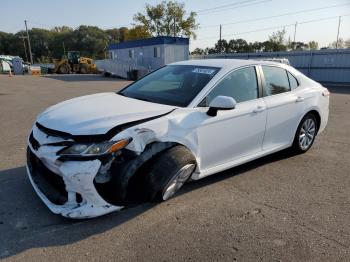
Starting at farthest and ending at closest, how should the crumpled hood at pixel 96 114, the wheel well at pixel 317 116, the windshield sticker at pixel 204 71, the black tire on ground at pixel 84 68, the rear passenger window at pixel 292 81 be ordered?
the black tire on ground at pixel 84 68 < the wheel well at pixel 317 116 < the rear passenger window at pixel 292 81 < the windshield sticker at pixel 204 71 < the crumpled hood at pixel 96 114

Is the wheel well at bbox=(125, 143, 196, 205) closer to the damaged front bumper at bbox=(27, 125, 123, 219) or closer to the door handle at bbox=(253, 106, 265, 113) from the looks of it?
the damaged front bumper at bbox=(27, 125, 123, 219)

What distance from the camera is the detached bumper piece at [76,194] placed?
302cm

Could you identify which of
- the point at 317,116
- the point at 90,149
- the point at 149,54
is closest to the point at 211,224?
the point at 90,149

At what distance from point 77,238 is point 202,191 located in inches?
63.3

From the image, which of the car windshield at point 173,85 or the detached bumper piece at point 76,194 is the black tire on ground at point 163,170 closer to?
the detached bumper piece at point 76,194

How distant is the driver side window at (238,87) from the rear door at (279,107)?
22cm

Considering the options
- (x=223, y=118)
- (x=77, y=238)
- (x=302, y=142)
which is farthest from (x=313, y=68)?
(x=77, y=238)

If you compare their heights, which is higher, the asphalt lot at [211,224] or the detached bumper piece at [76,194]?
the detached bumper piece at [76,194]

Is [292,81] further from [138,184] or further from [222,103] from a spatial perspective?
[138,184]

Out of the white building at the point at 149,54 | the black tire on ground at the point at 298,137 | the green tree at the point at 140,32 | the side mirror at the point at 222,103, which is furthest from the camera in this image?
the green tree at the point at 140,32

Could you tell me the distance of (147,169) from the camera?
3.35m

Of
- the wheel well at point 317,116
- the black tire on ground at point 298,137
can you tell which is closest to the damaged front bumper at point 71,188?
the black tire on ground at point 298,137

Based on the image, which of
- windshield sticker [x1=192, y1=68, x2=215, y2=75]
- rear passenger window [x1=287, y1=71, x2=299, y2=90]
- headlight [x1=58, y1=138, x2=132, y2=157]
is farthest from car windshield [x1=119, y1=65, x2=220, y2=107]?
rear passenger window [x1=287, y1=71, x2=299, y2=90]

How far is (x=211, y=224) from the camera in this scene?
3.34 meters
